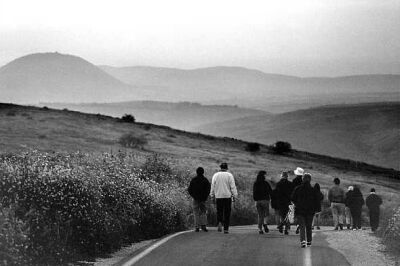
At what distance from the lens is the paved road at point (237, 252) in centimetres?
1536

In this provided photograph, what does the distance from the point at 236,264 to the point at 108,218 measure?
392 cm

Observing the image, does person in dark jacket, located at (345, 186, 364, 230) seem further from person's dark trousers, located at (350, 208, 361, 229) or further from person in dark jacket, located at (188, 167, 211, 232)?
person in dark jacket, located at (188, 167, 211, 232)

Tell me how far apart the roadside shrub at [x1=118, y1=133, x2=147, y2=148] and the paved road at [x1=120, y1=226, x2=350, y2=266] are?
60.9m

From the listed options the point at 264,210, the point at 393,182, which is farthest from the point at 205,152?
the point at 264,210

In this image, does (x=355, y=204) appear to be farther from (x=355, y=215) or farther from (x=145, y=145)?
(x=145, y=145)

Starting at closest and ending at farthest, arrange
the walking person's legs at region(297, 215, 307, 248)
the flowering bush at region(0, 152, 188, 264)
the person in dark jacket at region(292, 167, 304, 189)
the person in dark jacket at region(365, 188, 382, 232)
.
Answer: the flowering bush at region(0, 152, 188, 264) → the walking person's legs at region(297, 215, 307, 248) → the person in dark jacket at region(292, 167, 304, 189) → the person in dark jacket at region(365, 188, 382, 232)

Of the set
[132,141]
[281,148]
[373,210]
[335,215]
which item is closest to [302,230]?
[373,210]

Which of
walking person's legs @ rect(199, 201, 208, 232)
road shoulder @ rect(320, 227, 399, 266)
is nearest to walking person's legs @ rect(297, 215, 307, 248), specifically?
road shoulder @ rect(320, 227, 399, 266)

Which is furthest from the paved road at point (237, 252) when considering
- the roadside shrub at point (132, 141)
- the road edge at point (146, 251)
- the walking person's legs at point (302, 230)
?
the roadside shrub at point (132, 141)

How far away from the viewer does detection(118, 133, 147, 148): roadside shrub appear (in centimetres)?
8144

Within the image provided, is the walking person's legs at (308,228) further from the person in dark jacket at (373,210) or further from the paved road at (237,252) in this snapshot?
the person in dark jacket at (373,210)

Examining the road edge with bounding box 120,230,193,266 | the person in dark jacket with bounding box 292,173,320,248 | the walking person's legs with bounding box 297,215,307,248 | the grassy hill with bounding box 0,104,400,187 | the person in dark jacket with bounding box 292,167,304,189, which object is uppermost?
the grassy hill with bounding box 0,104,400,187

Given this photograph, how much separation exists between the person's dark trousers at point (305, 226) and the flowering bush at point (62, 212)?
156 inches

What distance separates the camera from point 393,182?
90.8m
